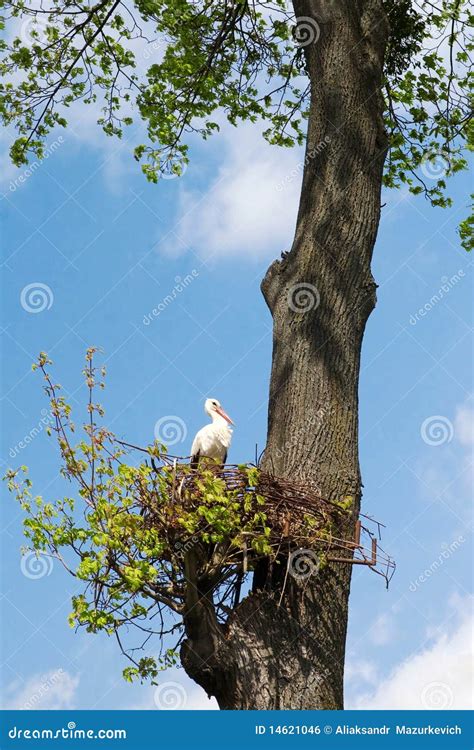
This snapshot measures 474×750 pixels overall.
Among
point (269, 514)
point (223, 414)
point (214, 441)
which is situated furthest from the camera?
point (223, 414)

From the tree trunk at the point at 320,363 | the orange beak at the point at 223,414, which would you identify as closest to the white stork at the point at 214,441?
the orange beak at the point at 223,414

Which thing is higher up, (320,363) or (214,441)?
(320,363)

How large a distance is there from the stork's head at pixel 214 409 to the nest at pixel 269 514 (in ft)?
9.76

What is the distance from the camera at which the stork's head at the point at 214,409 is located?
9992 millimetres

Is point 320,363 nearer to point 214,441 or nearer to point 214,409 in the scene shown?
point 214,441

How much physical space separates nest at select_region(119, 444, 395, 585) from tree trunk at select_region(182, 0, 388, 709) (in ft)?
0.43

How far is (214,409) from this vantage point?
10.1 meters

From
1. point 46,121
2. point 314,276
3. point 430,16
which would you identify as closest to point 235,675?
point 314,276

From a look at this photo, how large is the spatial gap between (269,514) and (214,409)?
3528 mm

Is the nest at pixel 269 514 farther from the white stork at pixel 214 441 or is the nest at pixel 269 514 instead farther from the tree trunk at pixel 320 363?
the white stork at pixel 214 441

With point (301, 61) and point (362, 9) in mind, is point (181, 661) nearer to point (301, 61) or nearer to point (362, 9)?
point (362, 9)

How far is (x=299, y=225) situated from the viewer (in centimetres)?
823

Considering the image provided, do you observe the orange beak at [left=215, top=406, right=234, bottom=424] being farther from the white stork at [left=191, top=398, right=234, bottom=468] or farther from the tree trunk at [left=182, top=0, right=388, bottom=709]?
the tree trunk at [left=182, top=0, right=388, bottom=709]

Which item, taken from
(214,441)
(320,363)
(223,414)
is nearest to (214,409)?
(223,414)
